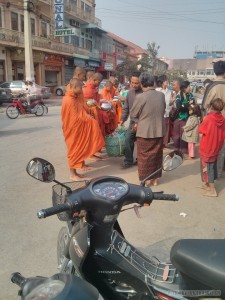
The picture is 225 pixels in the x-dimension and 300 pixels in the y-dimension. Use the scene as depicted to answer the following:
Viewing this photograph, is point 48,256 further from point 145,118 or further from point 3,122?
point 3,122

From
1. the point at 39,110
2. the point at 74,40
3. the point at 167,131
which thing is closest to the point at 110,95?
the point at 167,131

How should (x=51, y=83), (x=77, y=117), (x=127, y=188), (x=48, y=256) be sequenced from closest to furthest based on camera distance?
(x=127, y=188) → (x=48, y=256) → (x=77, y=117) → (x=51, y=83)

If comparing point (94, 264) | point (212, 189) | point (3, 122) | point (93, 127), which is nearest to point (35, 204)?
point (93, 127)

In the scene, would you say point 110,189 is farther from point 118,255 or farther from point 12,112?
point 12,112

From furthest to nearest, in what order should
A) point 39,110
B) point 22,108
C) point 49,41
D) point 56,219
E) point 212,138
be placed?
1. point 49,41
2. point 39,110
3. point 22,108
4. point 212,138
5. point 56,219

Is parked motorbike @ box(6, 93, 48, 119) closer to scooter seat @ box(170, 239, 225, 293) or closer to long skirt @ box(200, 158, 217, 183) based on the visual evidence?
long skirt @ box(200, 158, 217, 183)

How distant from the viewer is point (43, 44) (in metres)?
25.8

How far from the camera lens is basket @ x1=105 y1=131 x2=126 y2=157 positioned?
5.82m

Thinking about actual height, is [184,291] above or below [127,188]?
below

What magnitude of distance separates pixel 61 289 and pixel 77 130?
13.0 ft

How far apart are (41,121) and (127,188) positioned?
34.2 feet

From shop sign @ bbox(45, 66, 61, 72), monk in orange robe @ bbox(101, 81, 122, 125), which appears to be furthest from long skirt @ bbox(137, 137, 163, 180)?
shop sign @ bbox(45, 66, 61, 72)

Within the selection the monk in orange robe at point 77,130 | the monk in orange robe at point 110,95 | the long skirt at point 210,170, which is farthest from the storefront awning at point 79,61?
the long skirt at point 210,170

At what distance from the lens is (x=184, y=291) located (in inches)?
59.8
